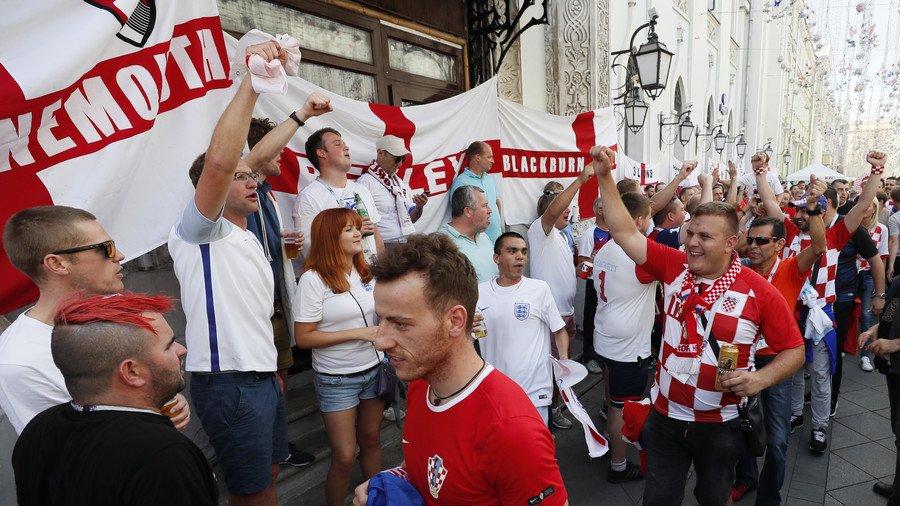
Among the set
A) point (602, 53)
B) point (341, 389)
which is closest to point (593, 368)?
point (341, 389)

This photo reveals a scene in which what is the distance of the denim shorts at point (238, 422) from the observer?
2.06m

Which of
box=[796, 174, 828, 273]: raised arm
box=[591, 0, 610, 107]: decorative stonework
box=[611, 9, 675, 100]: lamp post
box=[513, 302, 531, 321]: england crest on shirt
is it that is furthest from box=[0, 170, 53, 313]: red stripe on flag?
box=[611, 9, 675, 100]: lamp post

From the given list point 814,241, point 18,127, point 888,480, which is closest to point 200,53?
point 18,127

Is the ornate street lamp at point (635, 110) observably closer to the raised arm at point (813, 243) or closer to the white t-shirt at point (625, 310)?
the raised arm at point (813, 243)

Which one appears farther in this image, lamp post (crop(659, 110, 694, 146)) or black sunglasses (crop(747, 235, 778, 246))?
lamp post (crop(659, 110, 694, 146))

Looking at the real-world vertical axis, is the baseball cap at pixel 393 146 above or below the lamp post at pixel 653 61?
below

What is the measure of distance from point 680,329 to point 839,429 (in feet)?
9.67

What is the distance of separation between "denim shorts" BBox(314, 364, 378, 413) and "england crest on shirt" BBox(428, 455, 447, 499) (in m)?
1.29

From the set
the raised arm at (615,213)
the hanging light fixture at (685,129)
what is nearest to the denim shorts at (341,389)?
the raised arm at (615,213)

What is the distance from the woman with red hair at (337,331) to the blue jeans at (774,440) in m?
2.35

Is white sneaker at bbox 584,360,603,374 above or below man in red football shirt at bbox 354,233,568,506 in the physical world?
below

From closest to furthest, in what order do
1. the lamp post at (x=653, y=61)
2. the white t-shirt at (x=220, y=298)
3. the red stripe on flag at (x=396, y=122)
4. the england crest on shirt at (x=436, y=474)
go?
the england crest on shirt at (x=436, y=474), the white t-shirt at (x=220, y=298), the red stripe on flag at (x=396, y=122), the lamp post at (x=653, y=61)

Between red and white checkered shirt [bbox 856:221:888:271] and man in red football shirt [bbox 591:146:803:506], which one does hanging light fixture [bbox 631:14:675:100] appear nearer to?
red and white checkered shirt [bbox 856:221:888:271]

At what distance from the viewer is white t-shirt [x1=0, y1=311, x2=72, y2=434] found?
1438 mm
